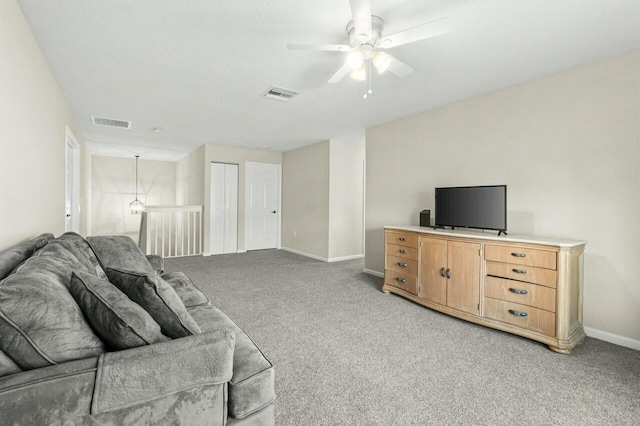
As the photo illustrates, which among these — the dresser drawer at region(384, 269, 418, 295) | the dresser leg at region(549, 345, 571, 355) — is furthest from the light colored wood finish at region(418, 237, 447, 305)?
the dresser leg at region(549, 345, 571, 355)

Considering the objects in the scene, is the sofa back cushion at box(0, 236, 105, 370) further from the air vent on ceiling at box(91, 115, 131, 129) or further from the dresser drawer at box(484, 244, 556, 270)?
the air vent on ceiling at box(91, 115, 131, 129)

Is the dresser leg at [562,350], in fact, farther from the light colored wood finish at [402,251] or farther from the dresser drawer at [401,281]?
the light colored wood finish at [402,251]

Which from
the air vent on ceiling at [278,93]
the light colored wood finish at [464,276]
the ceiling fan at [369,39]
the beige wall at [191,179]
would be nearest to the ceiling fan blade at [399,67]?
the ceiling fan at [369,39]

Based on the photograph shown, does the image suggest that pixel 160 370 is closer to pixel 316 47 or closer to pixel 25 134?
pixel 316 47

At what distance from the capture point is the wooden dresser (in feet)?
7.79

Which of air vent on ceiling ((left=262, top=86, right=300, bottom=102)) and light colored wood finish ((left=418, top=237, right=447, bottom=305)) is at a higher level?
air vent on ceiling ((left=262, top=86, right=300, bottom=102))

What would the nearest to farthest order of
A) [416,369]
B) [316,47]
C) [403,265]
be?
[316,47], [416,369], [403,265]

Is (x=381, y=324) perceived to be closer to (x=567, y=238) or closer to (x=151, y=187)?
(x=567, y=238)

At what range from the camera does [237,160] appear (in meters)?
6.74

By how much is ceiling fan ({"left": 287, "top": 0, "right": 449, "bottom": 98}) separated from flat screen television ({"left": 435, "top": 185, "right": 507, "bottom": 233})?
5.09 feet

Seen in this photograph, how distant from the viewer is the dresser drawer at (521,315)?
7.89ft

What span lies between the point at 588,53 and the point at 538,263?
1779 millimetres

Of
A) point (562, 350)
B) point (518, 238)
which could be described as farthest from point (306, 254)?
point (562, 350)

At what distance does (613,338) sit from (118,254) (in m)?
4.12
